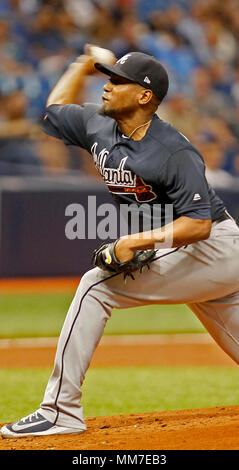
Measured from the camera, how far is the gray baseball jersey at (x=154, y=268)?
11.5ft

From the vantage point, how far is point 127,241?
3.48 meters

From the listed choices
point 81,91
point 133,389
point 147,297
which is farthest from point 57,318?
point 147,297

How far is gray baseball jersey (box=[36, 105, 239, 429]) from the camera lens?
11.5 feet

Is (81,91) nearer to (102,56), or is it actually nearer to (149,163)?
(102,56)

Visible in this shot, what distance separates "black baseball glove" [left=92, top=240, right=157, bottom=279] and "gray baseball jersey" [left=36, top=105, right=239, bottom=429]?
0.19 ft

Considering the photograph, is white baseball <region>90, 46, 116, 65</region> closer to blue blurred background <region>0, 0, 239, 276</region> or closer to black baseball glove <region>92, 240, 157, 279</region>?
black baseball glove <region>92, 240, 157, 279</region>

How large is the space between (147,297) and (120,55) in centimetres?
798

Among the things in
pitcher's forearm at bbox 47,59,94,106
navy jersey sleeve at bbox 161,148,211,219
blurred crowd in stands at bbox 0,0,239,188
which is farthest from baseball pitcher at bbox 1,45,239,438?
blurred crowd in stands at bbox 0,0,239,188

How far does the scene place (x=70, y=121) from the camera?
403cm

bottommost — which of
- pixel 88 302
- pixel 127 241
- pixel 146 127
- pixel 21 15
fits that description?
pixel 88 302

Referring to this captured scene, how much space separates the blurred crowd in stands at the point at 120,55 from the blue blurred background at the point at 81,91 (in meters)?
0.01

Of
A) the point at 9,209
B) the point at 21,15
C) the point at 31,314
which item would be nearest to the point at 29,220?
the point at 9,209
